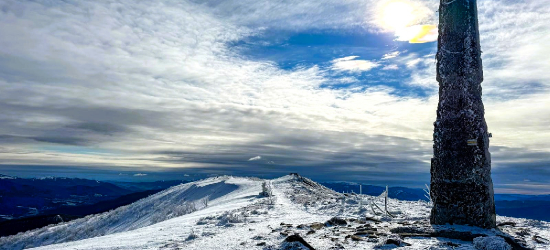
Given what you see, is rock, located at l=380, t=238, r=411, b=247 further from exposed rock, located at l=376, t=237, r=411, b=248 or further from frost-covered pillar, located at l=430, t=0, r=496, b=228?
frost-covered pillar, located at l=430, t=0, r=496, b=228

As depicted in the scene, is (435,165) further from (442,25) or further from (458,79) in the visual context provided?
(442,25)

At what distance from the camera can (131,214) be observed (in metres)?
30.2

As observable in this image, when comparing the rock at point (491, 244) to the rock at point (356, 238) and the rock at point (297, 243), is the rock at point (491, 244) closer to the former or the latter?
the rock at point (356, 238)

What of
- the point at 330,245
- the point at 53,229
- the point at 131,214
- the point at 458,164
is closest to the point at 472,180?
the point at 458,164

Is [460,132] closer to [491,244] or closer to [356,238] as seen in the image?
[491,244]

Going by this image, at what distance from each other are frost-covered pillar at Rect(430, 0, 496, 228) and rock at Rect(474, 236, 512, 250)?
198 cm

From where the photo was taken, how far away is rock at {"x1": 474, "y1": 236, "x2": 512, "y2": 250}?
579cm

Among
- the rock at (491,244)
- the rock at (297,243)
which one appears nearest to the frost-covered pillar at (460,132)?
the rock at (491,244)

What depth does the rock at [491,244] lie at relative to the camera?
19.0 feet

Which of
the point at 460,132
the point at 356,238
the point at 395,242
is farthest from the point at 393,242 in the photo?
the point at 460,132

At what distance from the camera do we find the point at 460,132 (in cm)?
827

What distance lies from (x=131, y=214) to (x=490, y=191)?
2897 centimetres

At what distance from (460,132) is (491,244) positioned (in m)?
3.14

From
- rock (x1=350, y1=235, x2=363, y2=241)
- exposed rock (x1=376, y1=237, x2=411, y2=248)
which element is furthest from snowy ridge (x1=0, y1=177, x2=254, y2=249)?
exposed rock (x1=376, y1=237, x2=411, y2=248)
